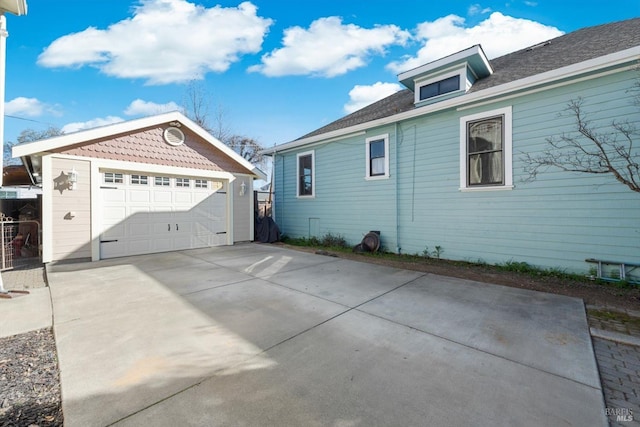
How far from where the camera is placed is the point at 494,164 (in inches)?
233

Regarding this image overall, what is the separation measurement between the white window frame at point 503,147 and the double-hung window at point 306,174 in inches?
194

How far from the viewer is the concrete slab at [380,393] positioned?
1649mm

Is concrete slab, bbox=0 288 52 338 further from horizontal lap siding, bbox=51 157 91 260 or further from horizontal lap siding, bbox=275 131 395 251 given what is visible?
horizontal lap siding, bbox=275 131 395 251

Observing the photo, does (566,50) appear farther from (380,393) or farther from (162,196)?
(162,196)

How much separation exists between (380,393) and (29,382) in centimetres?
265

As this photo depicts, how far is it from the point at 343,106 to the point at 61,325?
42.9ft

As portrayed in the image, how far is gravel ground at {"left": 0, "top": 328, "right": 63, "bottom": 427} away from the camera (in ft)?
5.58

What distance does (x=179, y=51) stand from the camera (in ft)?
35.2

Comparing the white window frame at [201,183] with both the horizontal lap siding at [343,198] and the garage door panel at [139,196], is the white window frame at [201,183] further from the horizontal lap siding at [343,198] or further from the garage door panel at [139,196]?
the horizontal lap siding at [343,198]

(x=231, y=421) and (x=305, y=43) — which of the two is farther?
(x=305, y=43)

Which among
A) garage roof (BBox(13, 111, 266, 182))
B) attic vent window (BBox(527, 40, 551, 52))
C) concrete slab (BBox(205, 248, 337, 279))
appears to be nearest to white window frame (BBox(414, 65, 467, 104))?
attic vent window (BBox(527, 40, 551, 52))

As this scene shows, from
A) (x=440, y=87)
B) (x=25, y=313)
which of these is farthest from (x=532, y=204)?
(x=25, y=313)

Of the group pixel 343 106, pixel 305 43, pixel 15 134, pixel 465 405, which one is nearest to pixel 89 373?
pixel 465 405

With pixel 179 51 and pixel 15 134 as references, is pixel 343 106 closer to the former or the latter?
pixel 179 51
